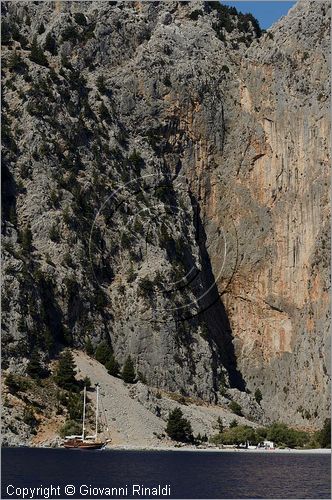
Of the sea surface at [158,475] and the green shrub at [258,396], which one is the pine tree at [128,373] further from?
the green shrub at [258,396]

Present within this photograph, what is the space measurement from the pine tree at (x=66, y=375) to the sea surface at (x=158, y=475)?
954cm

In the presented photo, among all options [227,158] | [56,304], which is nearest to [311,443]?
[56,304]

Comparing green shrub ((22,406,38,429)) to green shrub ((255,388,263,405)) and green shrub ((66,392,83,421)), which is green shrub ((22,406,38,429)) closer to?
green shrub ((66,392,83,421))

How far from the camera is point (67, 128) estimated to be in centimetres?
11994

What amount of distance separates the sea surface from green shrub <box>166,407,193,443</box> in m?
5.25

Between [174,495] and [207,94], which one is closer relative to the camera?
[174,495]

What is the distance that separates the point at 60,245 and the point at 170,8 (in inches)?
1595

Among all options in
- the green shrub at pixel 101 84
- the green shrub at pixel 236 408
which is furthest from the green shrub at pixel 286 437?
the green shrub at pixel 101 84

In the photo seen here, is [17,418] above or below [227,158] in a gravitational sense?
below

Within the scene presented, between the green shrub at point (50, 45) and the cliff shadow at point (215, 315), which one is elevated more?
the green shrub at point (50, 45)

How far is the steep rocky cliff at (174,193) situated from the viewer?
112 metres

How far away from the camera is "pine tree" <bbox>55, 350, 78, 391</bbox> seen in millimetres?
100375

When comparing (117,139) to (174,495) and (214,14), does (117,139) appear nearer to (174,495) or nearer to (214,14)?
(214,14)

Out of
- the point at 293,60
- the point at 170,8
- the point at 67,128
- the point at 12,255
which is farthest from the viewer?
the point at 170,8
